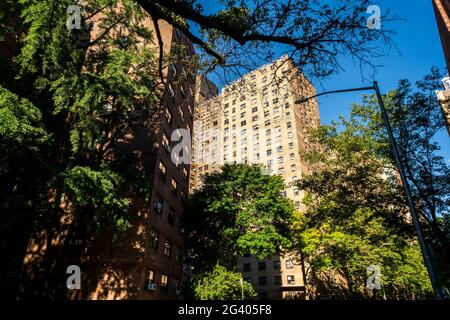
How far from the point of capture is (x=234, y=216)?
2731 centimetres

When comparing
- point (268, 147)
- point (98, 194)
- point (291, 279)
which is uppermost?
point (268, 147)

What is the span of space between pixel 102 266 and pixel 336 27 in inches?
729

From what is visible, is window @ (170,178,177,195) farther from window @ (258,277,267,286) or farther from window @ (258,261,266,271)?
window @ (258,277,267,286)

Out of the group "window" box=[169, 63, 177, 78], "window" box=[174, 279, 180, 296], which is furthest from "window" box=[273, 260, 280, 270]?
"window" box=[169, 63, 177, 78]

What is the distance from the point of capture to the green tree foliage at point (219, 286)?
69.5ft

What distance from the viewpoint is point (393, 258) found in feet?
88.0

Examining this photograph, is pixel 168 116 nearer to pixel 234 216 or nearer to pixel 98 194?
pixel 234 216

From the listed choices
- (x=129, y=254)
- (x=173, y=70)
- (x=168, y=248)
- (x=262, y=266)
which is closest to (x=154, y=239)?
(x=129, y=254)

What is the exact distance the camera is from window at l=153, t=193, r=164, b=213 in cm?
2069

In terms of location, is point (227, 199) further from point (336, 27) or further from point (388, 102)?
point (336, 27)

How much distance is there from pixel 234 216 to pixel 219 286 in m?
7.39

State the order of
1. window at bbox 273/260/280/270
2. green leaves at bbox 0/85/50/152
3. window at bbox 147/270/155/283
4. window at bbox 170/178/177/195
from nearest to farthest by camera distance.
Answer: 1. green leaves at bbox 0/85/50/152
2. window at bbox 147/270/155/283
3. window at bbox 170/178/177/195
4. window at bbox 273/260/280/270

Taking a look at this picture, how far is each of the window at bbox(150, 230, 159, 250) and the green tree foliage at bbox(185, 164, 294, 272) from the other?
644cm

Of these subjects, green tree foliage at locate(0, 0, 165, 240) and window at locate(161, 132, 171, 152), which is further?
window at locate(161, 132, 171, 152)
